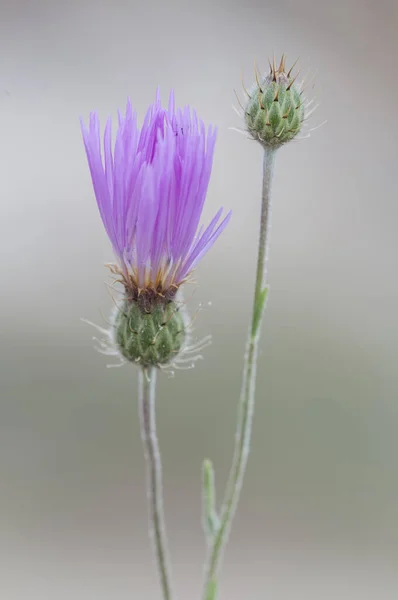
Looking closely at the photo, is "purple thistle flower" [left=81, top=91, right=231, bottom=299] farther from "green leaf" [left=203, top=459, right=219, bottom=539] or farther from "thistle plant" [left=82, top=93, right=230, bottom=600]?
"green leaf" [left=203, top=459, right=219, bottom=539]


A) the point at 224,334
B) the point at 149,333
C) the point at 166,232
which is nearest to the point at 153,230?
the point at 166,232

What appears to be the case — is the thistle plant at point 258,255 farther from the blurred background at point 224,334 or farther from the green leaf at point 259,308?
the blurred background at point 224,334

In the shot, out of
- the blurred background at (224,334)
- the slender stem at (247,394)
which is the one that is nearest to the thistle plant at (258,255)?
the slender stem at (247,394)

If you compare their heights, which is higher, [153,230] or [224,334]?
[153,230]

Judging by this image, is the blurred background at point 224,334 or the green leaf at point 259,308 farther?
the blurred background at point 224,334

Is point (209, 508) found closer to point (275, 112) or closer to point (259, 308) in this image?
point (259, 308)

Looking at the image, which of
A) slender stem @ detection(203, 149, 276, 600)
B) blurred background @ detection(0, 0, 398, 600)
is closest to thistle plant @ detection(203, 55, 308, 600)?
slender stem @ detection(203, 149, 276, 600)

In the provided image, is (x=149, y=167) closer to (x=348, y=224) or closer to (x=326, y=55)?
(x=348, y=224)
